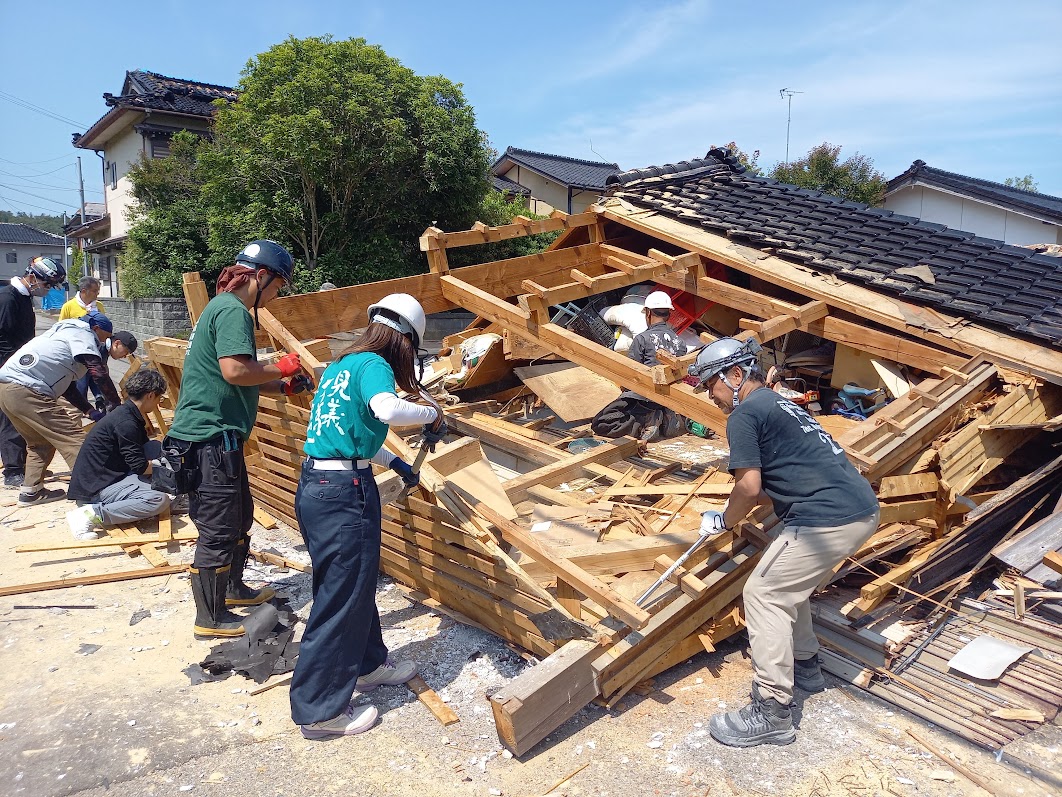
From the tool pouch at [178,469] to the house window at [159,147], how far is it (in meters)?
18.7

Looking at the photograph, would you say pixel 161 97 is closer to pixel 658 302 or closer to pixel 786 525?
pixel 658 302

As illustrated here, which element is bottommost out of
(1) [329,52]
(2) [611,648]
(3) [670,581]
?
(2) [611,648]

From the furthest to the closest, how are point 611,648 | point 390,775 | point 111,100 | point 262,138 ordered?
1. point 111,100
2. point 262,138
3. point 611,648
4. point 390,775

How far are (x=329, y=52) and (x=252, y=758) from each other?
12581 millimetres

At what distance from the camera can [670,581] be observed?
3.40m

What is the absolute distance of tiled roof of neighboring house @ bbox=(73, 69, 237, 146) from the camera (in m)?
18.5

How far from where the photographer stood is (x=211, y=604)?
391 centimetres

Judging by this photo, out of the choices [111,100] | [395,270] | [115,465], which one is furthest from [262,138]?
[111,100]

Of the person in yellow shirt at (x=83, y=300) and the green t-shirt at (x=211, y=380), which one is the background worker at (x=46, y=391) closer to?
the person in yellow shirt at (x=83, y=300)

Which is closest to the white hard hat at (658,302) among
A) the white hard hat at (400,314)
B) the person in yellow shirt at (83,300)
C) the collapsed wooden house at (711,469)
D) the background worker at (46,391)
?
the collapsed wooden house at (711,469)

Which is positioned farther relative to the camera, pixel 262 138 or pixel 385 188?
pixel 385 188

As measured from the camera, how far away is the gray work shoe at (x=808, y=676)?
3434 millimetres

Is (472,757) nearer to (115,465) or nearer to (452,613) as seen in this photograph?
(452,613)

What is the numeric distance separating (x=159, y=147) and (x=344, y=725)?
20.6m
